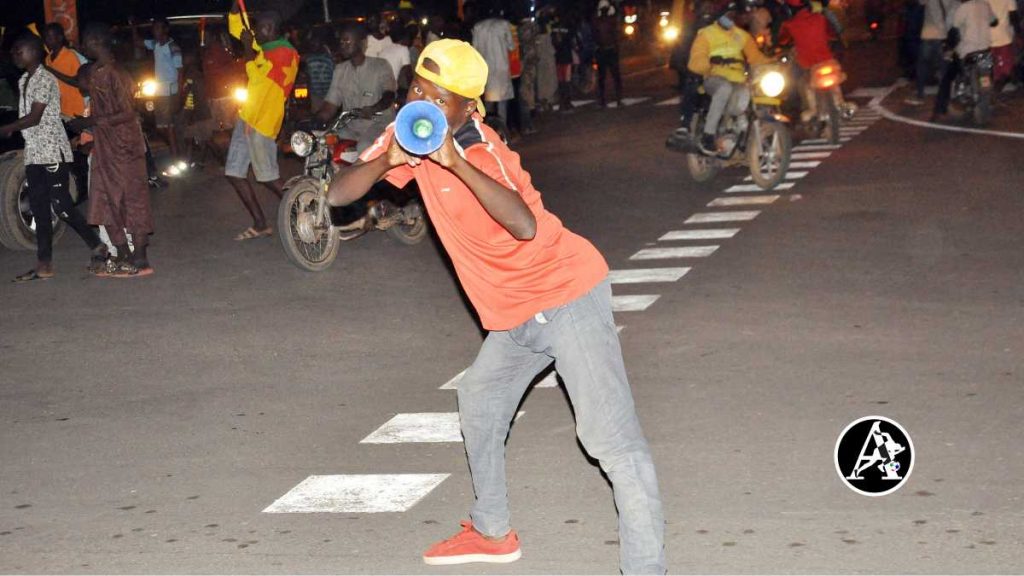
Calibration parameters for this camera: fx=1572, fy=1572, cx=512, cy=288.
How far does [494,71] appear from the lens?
19922mm

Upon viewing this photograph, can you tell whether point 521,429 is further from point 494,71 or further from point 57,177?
point 494,71

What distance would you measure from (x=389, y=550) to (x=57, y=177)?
7.35 metres

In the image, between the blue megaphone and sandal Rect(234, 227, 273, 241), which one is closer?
the blue megaphone

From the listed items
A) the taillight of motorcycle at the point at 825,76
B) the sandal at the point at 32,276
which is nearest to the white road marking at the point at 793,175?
the taillight of motorcycle at the point at 825,76

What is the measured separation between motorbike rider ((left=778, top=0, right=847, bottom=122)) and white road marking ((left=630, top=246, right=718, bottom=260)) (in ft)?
25.5

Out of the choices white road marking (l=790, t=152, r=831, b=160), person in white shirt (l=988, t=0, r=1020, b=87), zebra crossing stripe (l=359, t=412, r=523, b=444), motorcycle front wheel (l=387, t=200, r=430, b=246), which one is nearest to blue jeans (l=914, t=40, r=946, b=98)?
person in white shirt (l=988, t=0, r=1020, b=87)

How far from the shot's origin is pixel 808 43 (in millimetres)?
19297

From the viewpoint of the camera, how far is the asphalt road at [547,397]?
18.3 ft

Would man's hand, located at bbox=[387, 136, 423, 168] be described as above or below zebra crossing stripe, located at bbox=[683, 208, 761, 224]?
above

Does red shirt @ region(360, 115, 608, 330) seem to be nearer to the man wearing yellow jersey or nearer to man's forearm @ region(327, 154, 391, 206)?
man's forearm @ region(327, 154, 391, 206)

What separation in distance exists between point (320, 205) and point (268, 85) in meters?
1.40

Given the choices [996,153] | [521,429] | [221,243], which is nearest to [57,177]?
[221,243]

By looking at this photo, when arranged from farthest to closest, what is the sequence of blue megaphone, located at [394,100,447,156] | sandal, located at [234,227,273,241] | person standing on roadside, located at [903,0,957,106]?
person standing on roadside, located at [903,0,957,106], sandal, located at [234,227,273,241], blue megaphone, located at [394,100,447,156]

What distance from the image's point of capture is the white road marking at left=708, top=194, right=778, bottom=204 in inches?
564
